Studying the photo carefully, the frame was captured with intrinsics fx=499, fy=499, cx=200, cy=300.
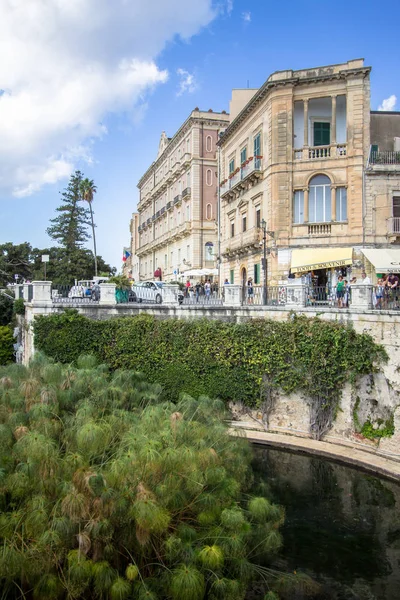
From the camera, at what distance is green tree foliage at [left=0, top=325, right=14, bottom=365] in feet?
87.2

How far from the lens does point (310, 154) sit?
23.5 meters

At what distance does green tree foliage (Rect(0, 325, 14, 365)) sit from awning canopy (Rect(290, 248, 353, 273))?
50.9ft

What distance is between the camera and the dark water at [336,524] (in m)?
10.1

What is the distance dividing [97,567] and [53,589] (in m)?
0.71

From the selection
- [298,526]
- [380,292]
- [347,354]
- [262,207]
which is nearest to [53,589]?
[298,526]

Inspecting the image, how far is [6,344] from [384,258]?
19784 mm

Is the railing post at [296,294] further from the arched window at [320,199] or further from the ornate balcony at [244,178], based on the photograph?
the ornate balcony at [244,178]

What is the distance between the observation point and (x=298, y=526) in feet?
40.0

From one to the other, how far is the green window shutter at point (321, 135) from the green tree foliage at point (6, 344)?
1890 centimetres

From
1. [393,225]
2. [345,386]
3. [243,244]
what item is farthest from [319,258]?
[345,386]

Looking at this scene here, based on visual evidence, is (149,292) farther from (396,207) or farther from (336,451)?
(396,207)

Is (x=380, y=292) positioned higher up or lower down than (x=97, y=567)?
higher up

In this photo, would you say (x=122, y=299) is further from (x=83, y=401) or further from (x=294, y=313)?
(x=83, y=401)

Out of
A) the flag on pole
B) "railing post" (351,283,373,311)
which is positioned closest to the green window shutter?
"railing post" (351,283,373,311)
